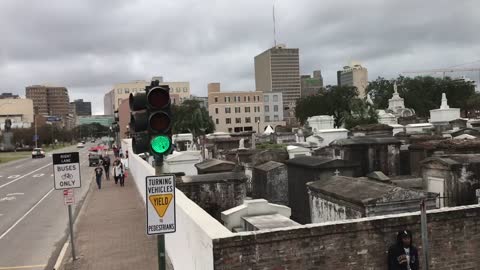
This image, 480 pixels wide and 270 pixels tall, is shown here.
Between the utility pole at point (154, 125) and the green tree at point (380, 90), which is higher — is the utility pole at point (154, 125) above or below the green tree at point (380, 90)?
below

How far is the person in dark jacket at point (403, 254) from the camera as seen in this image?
24.0ft

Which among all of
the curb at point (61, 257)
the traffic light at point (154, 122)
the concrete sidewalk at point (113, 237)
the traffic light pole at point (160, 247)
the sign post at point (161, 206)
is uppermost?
the traffic light at point (154, 122)

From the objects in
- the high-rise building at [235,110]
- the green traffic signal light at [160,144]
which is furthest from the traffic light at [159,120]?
the high-rise building at [235,110]

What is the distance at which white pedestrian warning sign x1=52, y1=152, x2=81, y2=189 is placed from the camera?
41.0 ft

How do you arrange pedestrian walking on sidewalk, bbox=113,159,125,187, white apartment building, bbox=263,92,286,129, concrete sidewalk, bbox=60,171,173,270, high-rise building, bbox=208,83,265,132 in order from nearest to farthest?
concrete sidewalk, bbox=60,171,173,270 → pedestrian walking on sidewalk, bbox=113,159,125,187 → high-rise building, bbox=208,83,265,132 → white apartment building, bbox=263,92,286,129

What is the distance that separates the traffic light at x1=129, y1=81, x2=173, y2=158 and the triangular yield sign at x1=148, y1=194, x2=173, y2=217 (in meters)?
0.55

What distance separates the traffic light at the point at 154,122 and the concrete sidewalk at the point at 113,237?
17.7ft

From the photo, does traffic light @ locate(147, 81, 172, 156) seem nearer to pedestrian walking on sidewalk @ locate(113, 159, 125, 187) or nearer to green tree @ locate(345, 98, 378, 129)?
pedestrian walking on sidewalk @ locate(113, 159, 125, 187)

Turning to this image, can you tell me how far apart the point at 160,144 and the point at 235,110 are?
136937 mm

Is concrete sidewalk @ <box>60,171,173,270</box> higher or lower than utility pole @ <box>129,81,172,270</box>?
lower

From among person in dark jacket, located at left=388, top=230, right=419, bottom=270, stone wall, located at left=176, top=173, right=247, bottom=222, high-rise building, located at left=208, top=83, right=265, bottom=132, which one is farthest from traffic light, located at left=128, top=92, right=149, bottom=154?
high-rise building, located at left=208, top=83, right=265, bottom=132

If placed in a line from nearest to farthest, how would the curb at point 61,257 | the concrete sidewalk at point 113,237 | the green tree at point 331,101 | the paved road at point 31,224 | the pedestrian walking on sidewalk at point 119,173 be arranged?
the concrete sidewalk at point 113,237, the curb at point 61,257, the paved road at point 31,224, the pedestrian walking on sidewalk at point 119,173, the green tree at point 331,101

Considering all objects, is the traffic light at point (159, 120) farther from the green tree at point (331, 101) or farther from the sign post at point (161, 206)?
the green tree at point (331, 101)

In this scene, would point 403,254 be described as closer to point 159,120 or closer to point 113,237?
point 159,120
